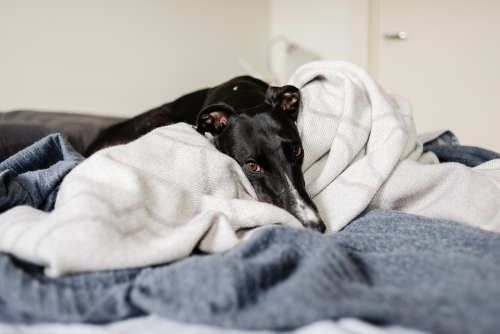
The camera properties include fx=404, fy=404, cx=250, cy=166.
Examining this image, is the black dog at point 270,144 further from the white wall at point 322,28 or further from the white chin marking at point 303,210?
the white wall at point 322,28

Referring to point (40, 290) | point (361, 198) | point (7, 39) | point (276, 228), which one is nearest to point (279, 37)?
point (7, 39)

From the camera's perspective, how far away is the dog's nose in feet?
3.68

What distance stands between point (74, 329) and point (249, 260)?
0.32 m

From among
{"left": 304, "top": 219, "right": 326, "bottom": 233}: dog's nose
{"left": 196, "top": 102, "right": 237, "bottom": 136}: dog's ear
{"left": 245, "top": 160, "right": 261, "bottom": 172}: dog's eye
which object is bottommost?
{"left": 304, "top": 219, "right": 326, "bottom": 233}: dog's nose


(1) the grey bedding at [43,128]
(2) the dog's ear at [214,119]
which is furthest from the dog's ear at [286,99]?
(1) the grey bedding at [43,128]

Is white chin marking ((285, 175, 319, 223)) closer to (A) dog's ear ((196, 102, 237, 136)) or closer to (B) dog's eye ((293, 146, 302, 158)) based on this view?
(B) dog's eye ((293, 146, 302, 158))

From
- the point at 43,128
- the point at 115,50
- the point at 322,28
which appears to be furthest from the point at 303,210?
the point at 322,28

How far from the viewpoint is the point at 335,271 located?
73 centimetres

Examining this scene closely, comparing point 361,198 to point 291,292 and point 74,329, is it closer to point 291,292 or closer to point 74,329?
point 291,292

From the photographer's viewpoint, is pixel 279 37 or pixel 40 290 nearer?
pixel 40 290

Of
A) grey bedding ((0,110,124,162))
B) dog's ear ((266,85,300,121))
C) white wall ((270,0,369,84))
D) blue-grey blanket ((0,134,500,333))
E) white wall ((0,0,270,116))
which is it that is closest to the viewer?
blue-grey blanket ((0,134,500,333))

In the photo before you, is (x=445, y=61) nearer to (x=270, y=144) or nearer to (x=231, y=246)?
(x=270, y=144)

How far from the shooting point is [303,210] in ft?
3.89

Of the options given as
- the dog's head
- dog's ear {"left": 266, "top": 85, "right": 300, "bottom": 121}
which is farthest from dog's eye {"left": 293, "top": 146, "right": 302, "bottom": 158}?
dog's ear {"left": 266, "top": 85, "right": 300, "bottom": 121}
